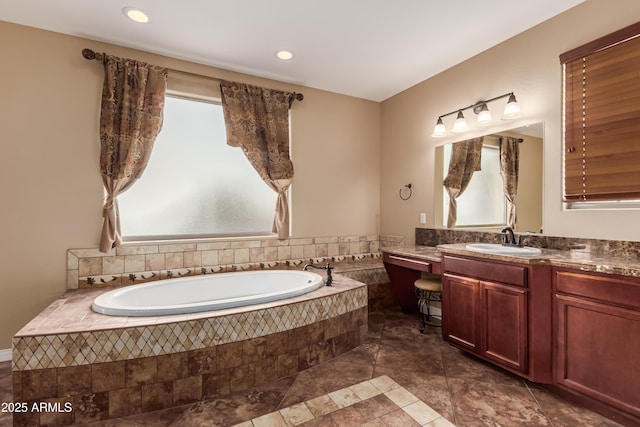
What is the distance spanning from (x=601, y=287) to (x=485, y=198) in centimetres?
131

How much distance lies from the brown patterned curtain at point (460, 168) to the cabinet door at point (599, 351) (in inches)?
57.6

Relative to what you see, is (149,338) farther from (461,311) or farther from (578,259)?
(578,259)

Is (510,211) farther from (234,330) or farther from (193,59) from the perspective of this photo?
(193,59)

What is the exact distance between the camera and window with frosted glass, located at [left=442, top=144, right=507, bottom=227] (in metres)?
2.72

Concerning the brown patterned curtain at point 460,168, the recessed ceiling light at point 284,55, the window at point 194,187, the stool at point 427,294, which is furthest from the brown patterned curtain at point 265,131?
the brown patterned curtain at point 460,168

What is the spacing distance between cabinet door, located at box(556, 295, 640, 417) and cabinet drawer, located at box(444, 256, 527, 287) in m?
0.24

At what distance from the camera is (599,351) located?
1675mm

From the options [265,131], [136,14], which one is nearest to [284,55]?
[265,131]

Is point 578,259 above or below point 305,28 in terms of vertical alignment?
below

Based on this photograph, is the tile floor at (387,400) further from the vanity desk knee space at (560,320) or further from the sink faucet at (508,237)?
the sink faucet at (508,237)

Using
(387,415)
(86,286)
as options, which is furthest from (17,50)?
(387,415)

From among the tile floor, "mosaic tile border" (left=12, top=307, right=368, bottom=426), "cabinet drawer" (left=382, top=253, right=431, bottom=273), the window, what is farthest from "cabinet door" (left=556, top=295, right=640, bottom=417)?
the window

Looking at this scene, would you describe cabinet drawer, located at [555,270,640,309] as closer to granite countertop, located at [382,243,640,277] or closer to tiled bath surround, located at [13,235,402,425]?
granite countertop, located at [382,243,640,277]

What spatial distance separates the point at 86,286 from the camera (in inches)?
101
